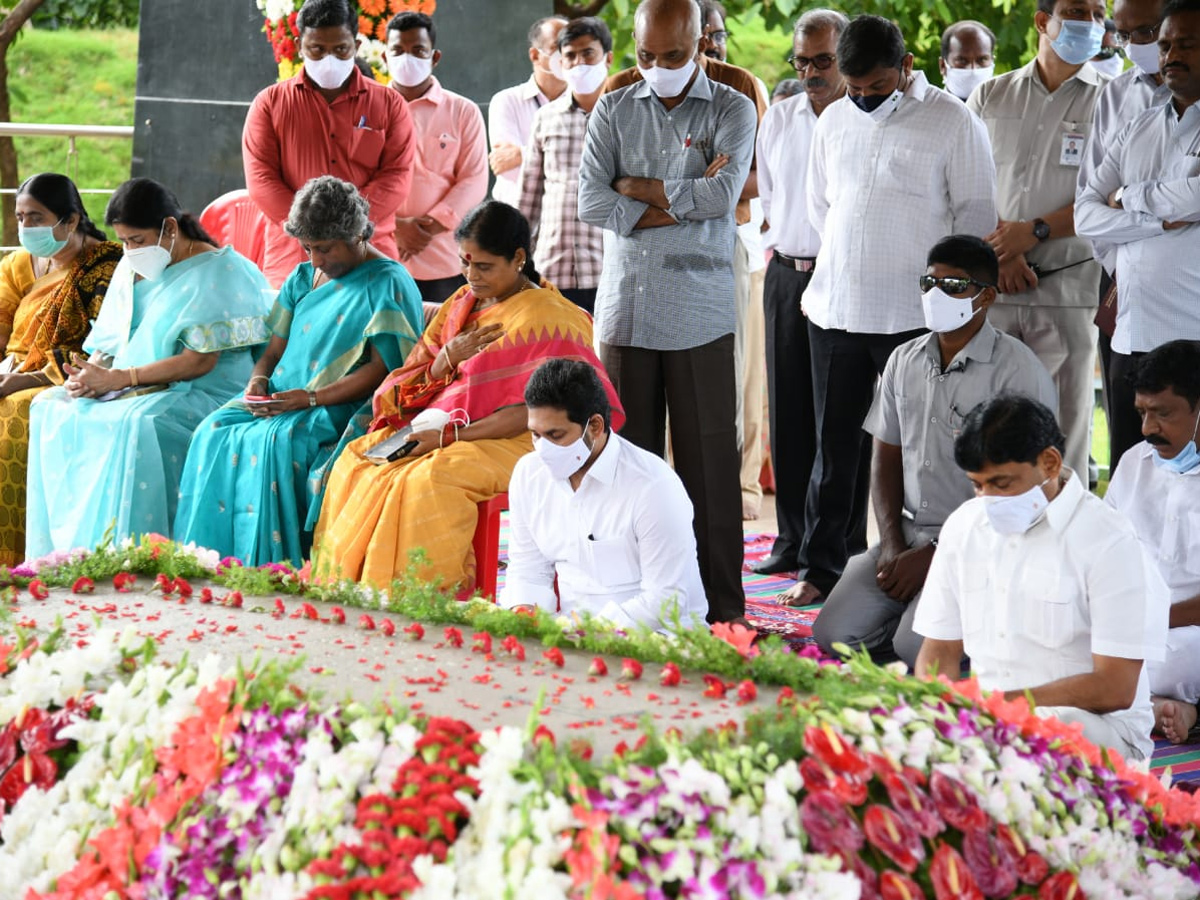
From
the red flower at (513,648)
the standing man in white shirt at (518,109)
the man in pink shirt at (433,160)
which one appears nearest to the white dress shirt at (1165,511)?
the red flower at (513,648)

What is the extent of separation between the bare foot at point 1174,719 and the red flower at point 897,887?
86.5 inches

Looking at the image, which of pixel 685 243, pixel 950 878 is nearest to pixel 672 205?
pixel 685 243

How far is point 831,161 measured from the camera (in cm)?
520

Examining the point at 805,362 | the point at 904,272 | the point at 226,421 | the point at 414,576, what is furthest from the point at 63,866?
the point at 805,362

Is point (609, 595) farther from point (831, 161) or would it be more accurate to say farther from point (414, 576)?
point (831, 161)

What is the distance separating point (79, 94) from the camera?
14.5 metres

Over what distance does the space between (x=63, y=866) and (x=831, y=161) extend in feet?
12.0

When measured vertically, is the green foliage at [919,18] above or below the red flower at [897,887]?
above

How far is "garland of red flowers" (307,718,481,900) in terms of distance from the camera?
1940 millimetres

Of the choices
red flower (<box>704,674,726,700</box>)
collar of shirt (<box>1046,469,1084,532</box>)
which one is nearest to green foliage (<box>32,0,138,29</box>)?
collar of shirt (<box>1046,469,1084,532</box>)

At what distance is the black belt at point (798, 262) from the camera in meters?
5.70

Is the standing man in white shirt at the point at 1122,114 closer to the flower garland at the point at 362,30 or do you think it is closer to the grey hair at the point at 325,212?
the grey hair at the point at 325,212

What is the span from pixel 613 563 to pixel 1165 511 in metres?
1.55

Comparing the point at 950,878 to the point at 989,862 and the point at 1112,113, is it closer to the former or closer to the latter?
the point at 989,862
